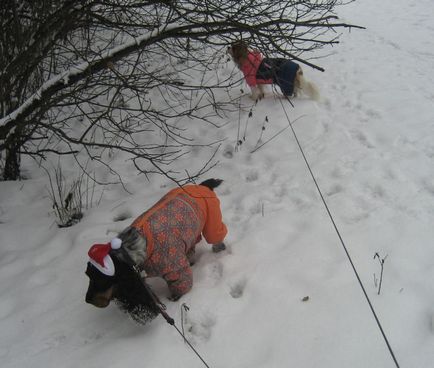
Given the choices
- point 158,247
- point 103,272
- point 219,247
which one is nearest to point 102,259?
point 103,272

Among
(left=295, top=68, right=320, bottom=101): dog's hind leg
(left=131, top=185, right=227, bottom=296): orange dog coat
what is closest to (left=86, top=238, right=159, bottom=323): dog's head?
(left=131, top=185, right=227, bottom=296): orange dog coat

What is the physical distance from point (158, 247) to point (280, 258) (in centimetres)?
93

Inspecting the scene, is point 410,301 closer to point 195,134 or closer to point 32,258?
point 32,258

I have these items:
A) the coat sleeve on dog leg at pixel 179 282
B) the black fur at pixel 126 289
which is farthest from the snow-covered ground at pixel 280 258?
the black fur at pixel 126 289

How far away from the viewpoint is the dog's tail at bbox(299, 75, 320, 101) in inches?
197

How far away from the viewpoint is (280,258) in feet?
9.01

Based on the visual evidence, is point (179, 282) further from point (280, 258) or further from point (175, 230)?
point (280, 258)

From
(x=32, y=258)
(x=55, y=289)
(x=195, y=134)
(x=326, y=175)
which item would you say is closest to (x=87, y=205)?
(x=32, y=258)

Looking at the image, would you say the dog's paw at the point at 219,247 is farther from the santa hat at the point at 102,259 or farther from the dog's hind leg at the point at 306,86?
the dog's hind leg at the point at 306,86

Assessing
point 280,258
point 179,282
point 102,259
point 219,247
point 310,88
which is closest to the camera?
point 102,259

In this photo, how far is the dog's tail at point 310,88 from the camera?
5.00 meters

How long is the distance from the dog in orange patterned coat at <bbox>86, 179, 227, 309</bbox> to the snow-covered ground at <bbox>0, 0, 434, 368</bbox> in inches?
9.8

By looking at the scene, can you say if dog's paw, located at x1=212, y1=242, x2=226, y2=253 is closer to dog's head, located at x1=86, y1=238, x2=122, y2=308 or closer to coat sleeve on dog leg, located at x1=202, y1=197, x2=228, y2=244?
coat sleeve on dog leg, located at x1=202, y1=197, x2=228, y2=244

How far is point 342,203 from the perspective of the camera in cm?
317
